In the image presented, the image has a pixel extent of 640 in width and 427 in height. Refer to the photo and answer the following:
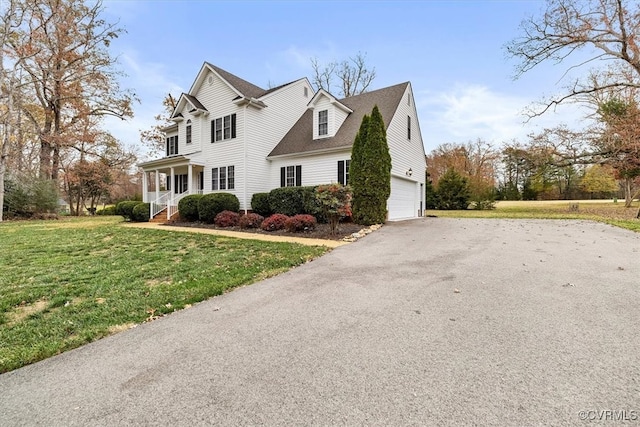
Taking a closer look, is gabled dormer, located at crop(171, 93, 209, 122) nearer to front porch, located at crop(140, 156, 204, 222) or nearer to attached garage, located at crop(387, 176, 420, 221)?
front porch, located at crop(140, 156, 204, 222)

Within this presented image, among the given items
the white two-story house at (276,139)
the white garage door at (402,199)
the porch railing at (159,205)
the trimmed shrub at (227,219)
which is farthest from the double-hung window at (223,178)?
the white garage door at (402,199)

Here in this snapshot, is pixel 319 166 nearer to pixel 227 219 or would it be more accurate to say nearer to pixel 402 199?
pixel 402 199

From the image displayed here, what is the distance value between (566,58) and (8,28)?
32834mm

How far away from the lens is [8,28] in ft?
55.6

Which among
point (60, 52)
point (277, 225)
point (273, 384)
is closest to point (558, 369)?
point (273, 384)

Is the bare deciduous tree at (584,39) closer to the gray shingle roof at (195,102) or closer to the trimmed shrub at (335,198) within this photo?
the trimmed shrub at (335,198)

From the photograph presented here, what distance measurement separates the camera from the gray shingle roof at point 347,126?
14.7 meters

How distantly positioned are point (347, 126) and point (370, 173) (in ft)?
15.9

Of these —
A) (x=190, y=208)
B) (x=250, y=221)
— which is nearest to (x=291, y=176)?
(x=250, y=221)

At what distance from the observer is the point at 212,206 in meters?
14.2

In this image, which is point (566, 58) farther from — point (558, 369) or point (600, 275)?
point (558, 369)

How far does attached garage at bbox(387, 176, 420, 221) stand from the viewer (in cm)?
1474

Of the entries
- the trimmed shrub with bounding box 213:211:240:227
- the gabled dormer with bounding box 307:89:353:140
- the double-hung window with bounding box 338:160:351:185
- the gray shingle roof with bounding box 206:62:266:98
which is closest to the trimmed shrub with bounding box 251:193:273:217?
the trimmed shrub with bounding box 213:211:240:227

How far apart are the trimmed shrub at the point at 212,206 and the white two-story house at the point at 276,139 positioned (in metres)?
1.15
